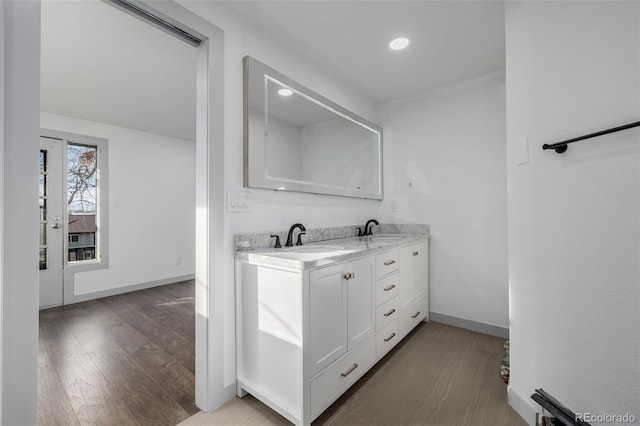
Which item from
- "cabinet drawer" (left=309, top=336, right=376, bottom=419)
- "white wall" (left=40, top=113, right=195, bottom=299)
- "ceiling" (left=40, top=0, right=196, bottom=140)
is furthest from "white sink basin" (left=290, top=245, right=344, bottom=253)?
"white wall" (left=40, top=113, right=195, bottom=299)

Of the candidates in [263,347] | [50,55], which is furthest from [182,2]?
[263,347]

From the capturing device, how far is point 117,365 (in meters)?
1.97

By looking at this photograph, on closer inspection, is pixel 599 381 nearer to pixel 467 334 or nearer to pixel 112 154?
pixel 467 334

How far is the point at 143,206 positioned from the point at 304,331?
3.86 meters

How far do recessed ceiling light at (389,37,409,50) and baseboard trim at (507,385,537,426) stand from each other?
90.0 inches

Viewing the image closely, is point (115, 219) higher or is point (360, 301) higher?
point (115, 219)

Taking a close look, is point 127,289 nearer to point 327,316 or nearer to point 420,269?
point 327,316

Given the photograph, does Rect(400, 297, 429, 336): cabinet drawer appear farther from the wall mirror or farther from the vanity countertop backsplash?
the wall mirror

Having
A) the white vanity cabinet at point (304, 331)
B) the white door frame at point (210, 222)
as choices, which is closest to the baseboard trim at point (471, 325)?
the white vanity cabinet at point (304, 331)

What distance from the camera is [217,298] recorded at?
1.55m

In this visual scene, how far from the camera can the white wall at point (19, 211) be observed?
3.14 ft

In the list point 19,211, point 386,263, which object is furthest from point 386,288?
point 19,211

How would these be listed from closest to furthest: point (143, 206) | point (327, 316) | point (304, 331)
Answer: point (304, 331) → point (327, 316) → point (143, 206)

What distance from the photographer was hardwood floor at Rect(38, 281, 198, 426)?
151 cm
